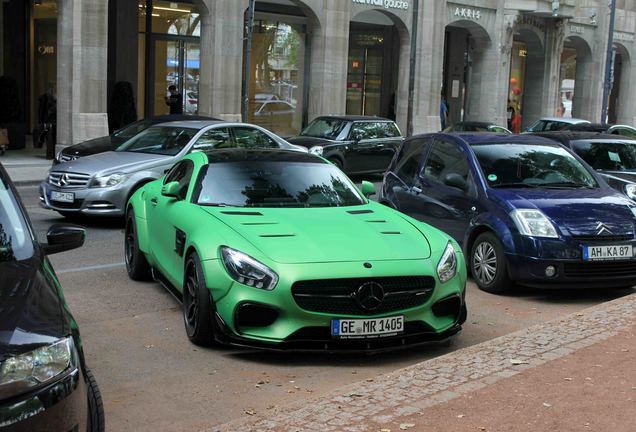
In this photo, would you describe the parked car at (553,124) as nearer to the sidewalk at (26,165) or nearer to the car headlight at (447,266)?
the sidewalk at (26,165)

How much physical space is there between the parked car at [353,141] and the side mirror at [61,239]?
603 inches

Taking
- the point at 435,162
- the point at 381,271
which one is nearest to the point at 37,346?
the point at 381,271

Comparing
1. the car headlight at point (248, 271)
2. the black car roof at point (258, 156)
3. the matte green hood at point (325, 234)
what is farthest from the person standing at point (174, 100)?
the car headlight at point (248, 271)

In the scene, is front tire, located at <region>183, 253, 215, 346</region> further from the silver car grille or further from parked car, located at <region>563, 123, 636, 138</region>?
parked car, located at <region>563, 123, 636, 138</region>

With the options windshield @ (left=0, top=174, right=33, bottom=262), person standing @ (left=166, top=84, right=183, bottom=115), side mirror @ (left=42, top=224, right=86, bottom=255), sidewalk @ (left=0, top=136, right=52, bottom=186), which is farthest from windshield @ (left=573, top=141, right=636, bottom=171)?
person standing @ (left=166, top=84, right=183, bottom=115)

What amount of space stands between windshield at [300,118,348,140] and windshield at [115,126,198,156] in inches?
290

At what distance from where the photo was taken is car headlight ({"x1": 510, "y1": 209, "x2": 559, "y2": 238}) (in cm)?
890

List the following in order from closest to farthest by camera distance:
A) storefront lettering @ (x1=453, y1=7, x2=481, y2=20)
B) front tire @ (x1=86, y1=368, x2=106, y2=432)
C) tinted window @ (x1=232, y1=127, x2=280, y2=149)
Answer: front tire @ (x1=86, y1=368, x2=106, y2=432) < tinted window @ (x1=232, y1=127, x2=280, y2=149) < storefront lettering @ (x1=453, y1=7, x2=481, y2=20)

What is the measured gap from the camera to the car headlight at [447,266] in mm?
6770

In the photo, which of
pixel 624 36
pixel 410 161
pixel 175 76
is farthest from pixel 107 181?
pixel 624 36

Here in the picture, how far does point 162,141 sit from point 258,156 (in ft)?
20.2

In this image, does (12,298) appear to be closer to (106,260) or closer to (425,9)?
(106,260)

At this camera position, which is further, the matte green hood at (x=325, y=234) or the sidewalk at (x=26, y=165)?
the sidewalk at (x=26, y=165)

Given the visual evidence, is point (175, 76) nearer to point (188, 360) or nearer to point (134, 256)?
point (134, 256)
